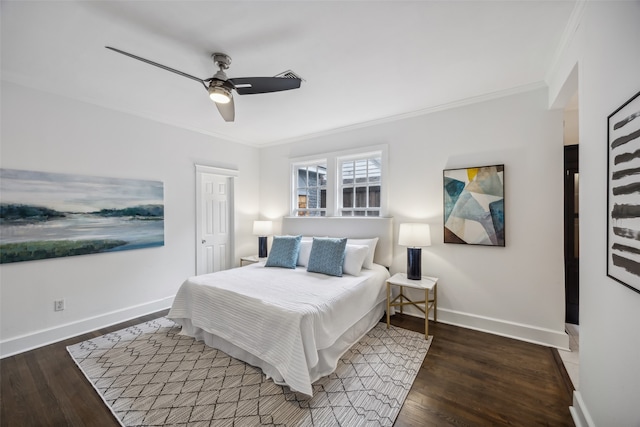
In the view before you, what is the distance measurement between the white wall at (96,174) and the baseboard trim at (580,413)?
14.4 feet

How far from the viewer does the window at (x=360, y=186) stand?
3.89 m

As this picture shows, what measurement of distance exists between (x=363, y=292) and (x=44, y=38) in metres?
3.49

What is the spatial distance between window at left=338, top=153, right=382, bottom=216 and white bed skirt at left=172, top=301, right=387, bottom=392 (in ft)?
4.70

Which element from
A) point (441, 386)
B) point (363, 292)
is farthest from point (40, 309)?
point (441, 386)

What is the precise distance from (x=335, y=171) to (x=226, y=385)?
3.11 metres

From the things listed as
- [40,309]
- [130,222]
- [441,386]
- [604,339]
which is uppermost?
[130,222]

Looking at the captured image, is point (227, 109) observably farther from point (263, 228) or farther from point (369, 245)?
point (263, 228)

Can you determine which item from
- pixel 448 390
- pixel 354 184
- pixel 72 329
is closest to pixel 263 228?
pixel 354 184

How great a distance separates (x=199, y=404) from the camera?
1.84 metres

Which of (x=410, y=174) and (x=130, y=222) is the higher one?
(x=410, y=174)

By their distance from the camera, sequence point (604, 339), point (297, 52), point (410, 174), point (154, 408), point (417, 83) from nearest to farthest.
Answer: point (604, 339)
point (154, 408)
point (297, 52)
point (417, 83)
point (410, 174)

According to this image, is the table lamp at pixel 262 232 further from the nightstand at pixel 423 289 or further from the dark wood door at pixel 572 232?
the dark wood door at pixel 572 232

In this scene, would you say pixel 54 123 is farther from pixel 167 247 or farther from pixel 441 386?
pixel 441 386

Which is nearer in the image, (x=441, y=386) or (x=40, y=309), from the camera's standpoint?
(x=441, y=386)
